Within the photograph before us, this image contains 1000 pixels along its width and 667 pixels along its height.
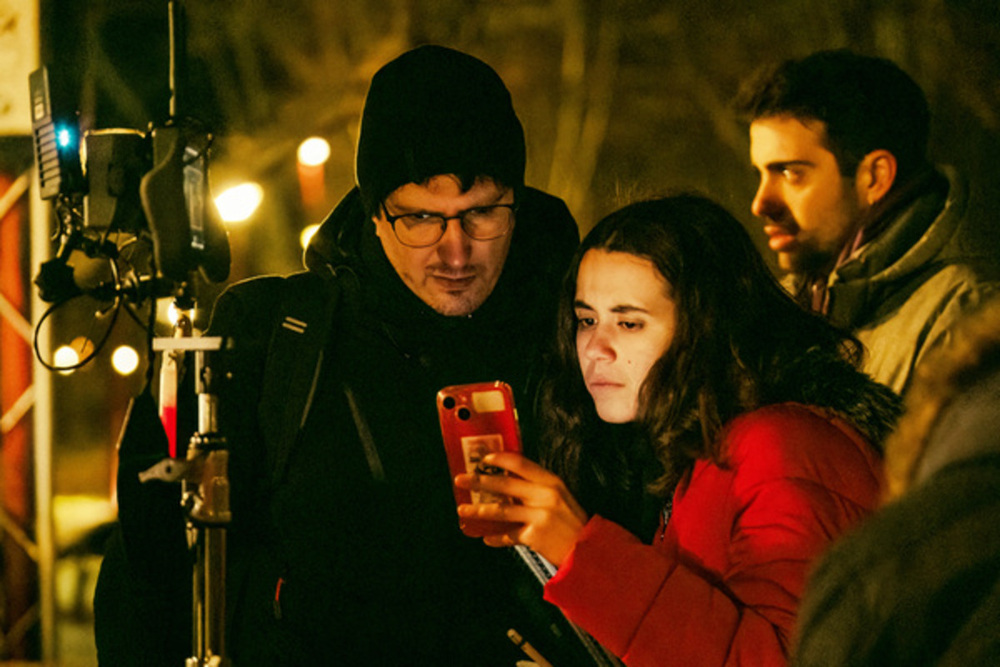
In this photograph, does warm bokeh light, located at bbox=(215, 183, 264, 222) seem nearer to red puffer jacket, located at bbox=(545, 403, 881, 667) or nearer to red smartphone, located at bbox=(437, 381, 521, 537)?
red smartphone, located at bbox=(437, 381, 521, 537)

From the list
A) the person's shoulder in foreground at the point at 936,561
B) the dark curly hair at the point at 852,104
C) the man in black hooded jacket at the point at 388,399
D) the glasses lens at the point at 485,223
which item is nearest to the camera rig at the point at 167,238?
the man in black hooded jacket at the point at 388,399

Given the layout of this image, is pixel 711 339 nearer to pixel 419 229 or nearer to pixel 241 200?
pixel 419 229

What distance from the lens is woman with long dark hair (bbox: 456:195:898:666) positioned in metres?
1.34

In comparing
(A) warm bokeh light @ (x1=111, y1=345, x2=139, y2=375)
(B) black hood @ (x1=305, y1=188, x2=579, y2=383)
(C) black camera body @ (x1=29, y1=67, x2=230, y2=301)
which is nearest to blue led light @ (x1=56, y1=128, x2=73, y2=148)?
(C) black camera body @ (x1=29, y1=67, x2=230, y2=301)

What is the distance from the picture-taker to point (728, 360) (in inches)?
65.2

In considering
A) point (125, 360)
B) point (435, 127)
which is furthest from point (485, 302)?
point (125, 360)

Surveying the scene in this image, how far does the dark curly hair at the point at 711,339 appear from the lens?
1.57 m

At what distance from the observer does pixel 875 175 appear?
9.21 feet

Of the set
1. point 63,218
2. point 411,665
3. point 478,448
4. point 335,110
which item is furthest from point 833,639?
point 335,110

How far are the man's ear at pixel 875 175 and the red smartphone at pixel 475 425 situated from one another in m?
1.62

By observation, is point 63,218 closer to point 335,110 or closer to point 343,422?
point 343,422

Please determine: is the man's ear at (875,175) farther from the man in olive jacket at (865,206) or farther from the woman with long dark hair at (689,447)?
the woman with long dark hair at (689,447)

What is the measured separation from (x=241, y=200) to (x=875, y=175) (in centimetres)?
371

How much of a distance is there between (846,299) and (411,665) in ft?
5.44
